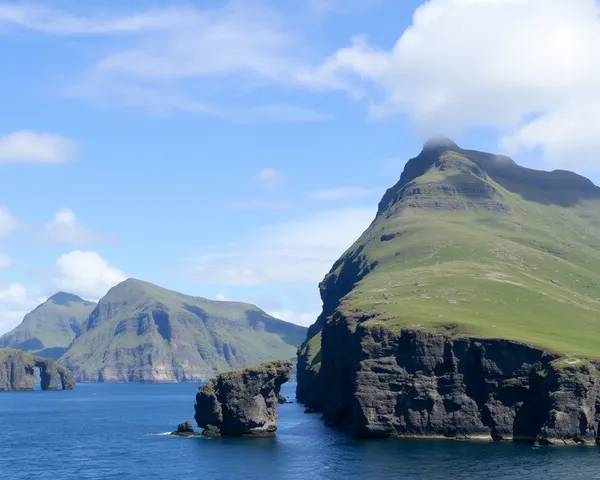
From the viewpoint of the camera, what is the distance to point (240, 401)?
185 meters

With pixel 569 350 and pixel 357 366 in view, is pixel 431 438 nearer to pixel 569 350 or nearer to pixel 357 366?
pixel 357 366

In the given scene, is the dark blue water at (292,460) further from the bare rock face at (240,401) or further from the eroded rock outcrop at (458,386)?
the eroded rock outcrop at (458,386)

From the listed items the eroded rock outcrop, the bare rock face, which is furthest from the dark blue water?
the eroded rock outcrop

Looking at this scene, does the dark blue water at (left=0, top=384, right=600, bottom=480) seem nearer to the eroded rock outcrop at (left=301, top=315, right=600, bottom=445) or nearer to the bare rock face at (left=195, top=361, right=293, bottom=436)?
the bare rock face at (left=195, top=361, right=293, bottom=436)

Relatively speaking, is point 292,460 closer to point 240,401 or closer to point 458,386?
point 240,401

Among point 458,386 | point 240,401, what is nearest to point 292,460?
point 240,401

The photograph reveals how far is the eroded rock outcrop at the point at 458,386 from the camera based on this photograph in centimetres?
17738

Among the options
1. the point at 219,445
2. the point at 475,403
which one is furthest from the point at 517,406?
the point at 219,445

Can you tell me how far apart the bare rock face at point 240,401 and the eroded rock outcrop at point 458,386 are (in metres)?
19.9

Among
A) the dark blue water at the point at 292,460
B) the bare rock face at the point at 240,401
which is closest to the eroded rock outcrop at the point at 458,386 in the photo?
the dark blue water at the point at 292,460

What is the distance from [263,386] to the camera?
187 m

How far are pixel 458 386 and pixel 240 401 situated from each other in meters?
48.1

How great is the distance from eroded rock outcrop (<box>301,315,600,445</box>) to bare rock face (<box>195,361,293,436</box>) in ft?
65.4

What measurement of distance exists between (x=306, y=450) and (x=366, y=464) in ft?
83.1
